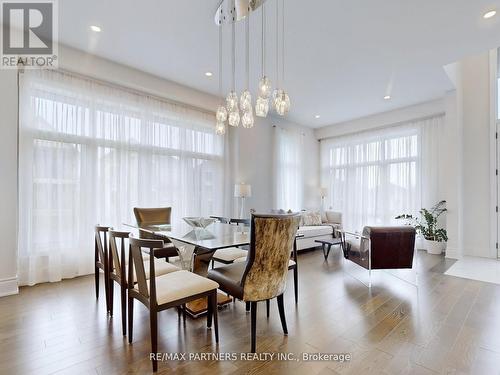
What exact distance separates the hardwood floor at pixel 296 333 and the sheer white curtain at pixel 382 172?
2850mm

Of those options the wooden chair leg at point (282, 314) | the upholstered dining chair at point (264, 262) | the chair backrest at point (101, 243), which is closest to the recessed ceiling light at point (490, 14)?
the upholstered dining chair at point (264, 262)

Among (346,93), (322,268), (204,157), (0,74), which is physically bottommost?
(322,268)

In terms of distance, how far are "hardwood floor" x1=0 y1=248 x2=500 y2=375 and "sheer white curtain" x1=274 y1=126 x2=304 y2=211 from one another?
3384 millimetres

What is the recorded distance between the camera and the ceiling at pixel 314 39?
2.70 metres

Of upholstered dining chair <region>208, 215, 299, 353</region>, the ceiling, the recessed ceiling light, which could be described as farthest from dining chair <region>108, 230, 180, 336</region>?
the recessed ceiling light

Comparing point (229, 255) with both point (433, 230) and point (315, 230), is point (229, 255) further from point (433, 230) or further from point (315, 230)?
point (433, 230)

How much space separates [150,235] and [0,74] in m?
2.64

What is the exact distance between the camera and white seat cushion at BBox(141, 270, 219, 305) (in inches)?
71.6

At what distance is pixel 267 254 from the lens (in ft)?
6.34

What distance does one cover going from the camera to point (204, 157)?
5.12 m

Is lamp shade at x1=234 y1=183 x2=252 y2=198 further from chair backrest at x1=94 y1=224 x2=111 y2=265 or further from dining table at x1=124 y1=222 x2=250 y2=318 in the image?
chair backrest at x1=94 y1=224 x2=111 y2=265

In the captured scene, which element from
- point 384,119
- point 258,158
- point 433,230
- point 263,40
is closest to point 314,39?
point 263,40

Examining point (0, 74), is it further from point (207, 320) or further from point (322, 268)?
point (322, 268)

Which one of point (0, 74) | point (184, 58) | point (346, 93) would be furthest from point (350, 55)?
point (0, 74)
